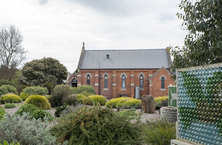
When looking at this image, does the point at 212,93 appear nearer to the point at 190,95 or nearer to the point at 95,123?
the point at 190,95

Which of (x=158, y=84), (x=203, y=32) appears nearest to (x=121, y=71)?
(x=158, y=84)

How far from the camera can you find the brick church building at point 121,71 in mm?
38312

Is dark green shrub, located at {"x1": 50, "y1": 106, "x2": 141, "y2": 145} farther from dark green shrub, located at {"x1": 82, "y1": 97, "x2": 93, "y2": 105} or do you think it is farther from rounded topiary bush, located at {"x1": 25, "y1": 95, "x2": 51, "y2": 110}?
dark green shrub, located at {"x1": 82, "y1": 97, "x2": 93, "y2": 105}

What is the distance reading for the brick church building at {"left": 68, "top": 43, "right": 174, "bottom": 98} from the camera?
38.3 m

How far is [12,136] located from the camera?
3.72 m

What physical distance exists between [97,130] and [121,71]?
34735mm

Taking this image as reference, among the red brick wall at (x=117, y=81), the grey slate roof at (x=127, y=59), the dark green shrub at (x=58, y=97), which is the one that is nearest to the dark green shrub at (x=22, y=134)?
the dark green shrub at (x=58, y=97)

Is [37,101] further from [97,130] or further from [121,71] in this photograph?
[121,71]

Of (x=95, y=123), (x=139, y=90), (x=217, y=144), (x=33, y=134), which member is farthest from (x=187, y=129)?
(x=139, y=90)

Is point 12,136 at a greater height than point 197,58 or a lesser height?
lesser

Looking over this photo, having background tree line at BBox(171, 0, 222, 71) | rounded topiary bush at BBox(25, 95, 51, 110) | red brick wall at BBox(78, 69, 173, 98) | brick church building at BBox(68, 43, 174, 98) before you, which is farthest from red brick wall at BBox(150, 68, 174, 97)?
background tree line at BBox(171, 0, 222, 71)

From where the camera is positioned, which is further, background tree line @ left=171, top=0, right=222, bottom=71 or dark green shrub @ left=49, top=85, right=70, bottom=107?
dark green shrub @ left=49, top=85, right=70, bottom=107

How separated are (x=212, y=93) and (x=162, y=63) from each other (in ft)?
115

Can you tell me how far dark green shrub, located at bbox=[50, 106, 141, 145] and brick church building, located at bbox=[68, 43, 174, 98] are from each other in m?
33.2
